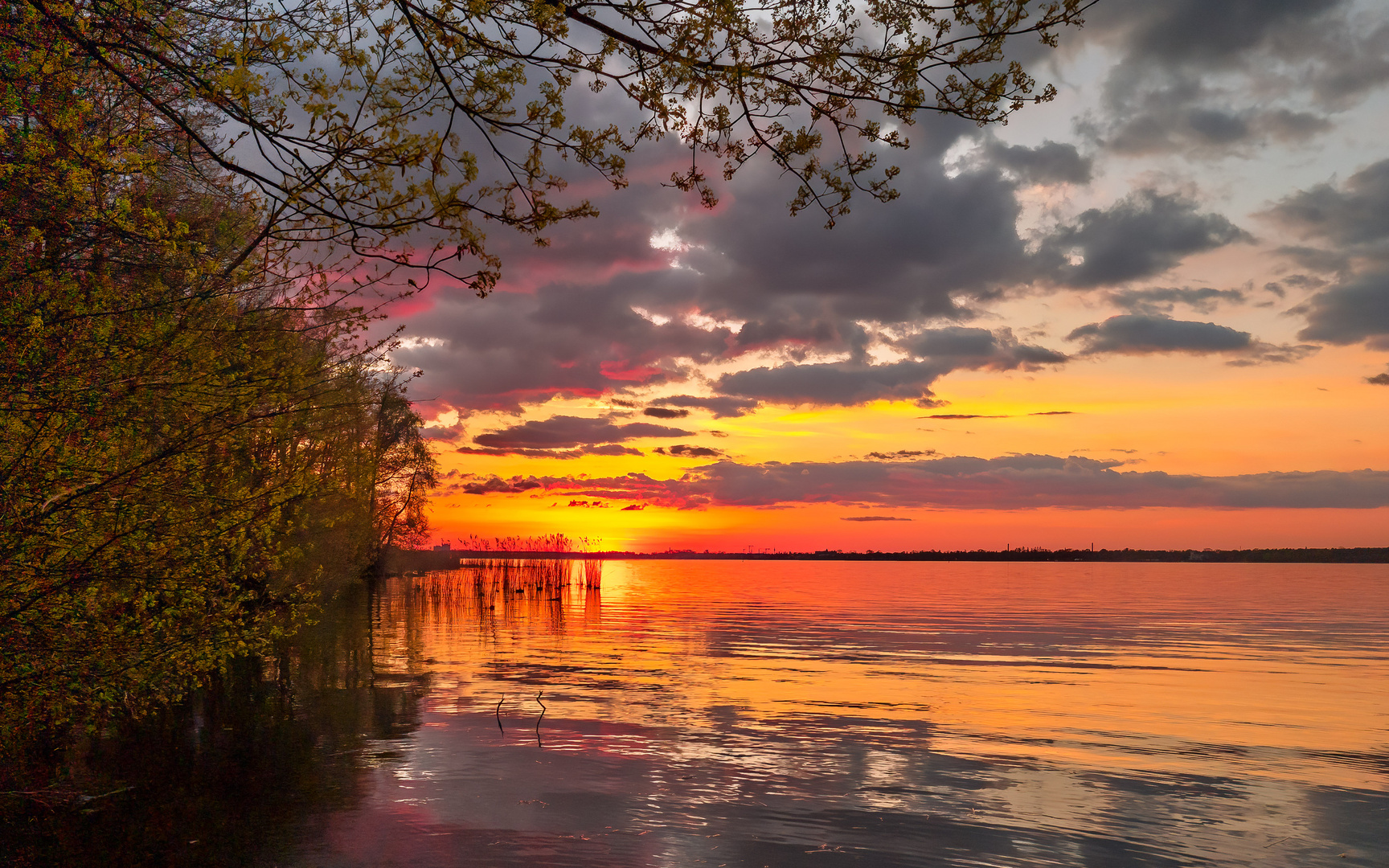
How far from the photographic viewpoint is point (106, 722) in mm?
16375

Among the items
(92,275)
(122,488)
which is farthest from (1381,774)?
(92,275)

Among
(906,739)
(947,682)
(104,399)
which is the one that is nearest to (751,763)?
(906,739)

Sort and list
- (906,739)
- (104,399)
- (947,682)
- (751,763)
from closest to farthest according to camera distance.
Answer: (104,399) < (751,763) < (906,739) < (947,682)

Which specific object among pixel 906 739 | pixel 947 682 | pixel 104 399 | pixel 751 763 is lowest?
pixel 947 682

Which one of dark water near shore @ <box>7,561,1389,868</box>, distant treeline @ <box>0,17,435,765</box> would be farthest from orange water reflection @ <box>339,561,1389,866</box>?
distant treeline @ <box>0,17,435,765</box>

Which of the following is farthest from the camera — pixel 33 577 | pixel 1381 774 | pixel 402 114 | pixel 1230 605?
pixel 1230 605

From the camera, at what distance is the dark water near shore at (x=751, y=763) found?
11.3 metres

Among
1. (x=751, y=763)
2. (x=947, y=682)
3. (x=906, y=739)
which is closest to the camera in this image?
(x=751, y=763)

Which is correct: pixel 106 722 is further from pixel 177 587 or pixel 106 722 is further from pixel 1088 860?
pixel 1088 860

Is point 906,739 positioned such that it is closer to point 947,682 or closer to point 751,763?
point 751,763

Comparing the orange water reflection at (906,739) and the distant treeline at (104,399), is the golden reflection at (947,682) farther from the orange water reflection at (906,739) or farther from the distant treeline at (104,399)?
the distant treeline at (104,399)

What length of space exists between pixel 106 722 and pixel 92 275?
10.7 metres

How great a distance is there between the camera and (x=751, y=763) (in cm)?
1578

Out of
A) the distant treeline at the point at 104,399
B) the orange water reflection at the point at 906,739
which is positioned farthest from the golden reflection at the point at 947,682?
the distant treeline at the point at 104,399
